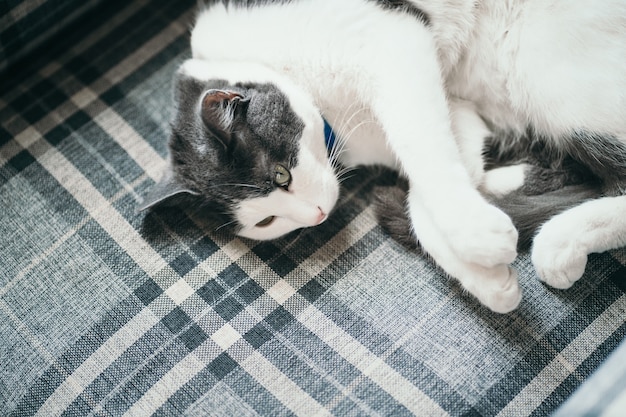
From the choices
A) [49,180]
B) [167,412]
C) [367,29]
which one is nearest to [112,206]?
[49,180]

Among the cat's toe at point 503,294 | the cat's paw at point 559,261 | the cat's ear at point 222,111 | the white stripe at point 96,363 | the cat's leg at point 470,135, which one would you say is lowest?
the white stripe at point 96,363

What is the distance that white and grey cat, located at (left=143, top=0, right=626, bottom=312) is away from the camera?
1131mm

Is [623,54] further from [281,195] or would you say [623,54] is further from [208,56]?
[208,56]

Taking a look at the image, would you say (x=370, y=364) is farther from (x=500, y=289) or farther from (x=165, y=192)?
(x=165, y=192)

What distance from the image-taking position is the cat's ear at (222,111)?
1.15m

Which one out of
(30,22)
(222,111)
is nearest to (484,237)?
(222,111)

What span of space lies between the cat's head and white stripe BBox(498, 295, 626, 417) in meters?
0.50

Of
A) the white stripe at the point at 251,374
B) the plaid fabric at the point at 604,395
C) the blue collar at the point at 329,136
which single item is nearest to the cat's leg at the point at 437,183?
the blue collar at the point at 329,136

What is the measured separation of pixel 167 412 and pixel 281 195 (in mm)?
466

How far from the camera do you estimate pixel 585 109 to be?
1168 millimetres

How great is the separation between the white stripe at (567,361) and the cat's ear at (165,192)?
0.75 metres

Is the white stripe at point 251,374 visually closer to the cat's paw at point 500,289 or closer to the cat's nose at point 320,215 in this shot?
the cat's nose at point 320,215

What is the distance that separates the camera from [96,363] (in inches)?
46.6

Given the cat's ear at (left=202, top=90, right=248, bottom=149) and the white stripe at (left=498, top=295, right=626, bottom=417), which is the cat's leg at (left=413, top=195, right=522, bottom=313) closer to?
the white stripe at (left=498, top=295, right=626, bottom=417)
